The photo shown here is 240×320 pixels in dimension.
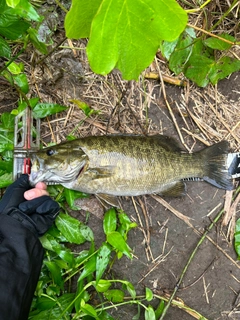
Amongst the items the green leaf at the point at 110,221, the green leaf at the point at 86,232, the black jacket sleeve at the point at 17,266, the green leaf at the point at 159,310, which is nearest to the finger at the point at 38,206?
the black jacket sleeve at the point at 17,266

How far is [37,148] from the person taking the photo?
3236 mm

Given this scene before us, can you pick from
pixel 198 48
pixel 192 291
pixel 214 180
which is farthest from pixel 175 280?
pixel 198 48

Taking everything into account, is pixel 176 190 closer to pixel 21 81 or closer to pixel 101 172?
pixel 101 172

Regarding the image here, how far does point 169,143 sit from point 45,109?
1129 mm

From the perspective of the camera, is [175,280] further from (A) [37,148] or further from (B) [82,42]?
(B) [82,42]

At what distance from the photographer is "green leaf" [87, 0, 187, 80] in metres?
1.54

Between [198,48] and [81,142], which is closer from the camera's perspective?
[81,142]

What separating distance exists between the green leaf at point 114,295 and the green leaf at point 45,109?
1619 mm

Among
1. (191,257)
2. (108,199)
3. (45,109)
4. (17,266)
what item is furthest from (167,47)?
(17,266)

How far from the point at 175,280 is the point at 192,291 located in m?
0.20

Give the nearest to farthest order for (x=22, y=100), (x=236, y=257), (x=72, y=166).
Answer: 1. (x=72, y=166)
2. (x=22, y=100)
3. (x=236, y=257)

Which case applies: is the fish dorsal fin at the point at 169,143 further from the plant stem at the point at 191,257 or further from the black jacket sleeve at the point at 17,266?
the black jacket sleeve at the point at 17,266

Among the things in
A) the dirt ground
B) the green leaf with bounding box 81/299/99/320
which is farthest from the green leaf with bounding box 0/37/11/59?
the green leaf with bounding box 81/299/99/320

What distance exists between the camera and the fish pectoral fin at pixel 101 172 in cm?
312
